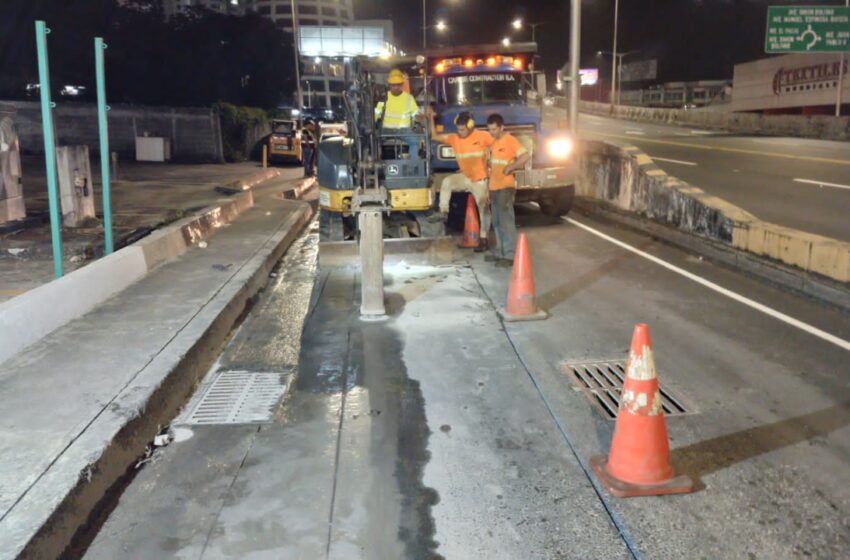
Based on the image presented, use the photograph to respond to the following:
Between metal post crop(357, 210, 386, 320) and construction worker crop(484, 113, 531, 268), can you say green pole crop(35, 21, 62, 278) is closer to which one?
metal post crop(357, 210, 386, 320)

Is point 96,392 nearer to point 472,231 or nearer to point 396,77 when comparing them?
point 396,77

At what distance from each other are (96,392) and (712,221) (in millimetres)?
8876

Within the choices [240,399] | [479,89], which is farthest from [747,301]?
[479,89]

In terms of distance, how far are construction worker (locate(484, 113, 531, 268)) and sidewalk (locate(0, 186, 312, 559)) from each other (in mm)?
3351

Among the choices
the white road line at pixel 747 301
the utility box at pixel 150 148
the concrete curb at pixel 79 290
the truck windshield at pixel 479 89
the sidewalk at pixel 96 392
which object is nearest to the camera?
Result: the sidewalk at pixel 96 392

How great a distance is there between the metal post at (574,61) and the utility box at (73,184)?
10119mm

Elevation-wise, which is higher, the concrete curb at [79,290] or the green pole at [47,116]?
the green pole at [47,116]

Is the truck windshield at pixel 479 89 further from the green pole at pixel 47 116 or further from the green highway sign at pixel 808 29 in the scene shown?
the green highway sign at pixel 808 29

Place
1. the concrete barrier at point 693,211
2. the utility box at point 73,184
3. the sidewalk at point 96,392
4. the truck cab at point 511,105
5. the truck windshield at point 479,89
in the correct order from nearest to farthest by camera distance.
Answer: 1. the sidewalk at point 96,392
2. the concrete barrier at point 693,211
3. the utility box at point 73,184
4. the truck cab at point 511,105
5. the truck windshield at point 479,89

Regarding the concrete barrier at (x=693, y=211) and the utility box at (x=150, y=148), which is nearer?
the concrete barrier at (x=693, y=211)

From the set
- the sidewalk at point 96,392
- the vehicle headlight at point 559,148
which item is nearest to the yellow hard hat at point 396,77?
the sidewalk at point 96,392

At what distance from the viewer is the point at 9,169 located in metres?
11.0

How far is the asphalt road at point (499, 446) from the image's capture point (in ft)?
12.4

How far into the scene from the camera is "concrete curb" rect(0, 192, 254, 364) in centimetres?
598
